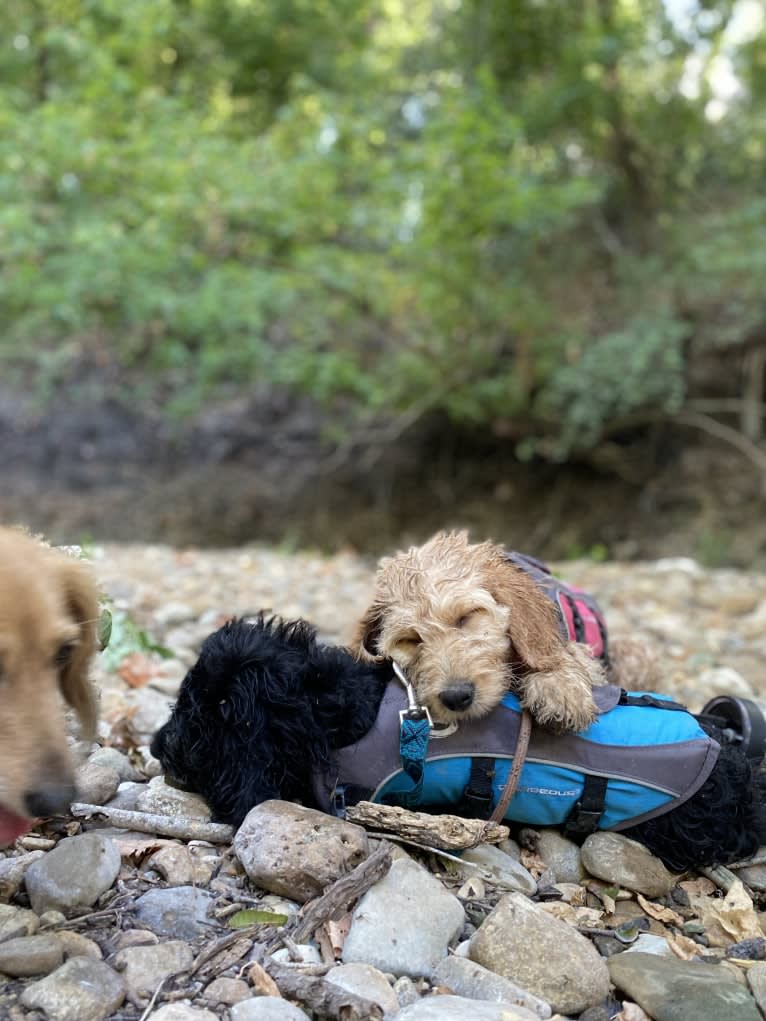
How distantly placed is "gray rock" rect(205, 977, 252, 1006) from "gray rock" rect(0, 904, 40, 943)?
473mm

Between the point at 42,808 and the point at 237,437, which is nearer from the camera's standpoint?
the point at 42,808

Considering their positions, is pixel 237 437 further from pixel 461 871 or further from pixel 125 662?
pixel 461 871

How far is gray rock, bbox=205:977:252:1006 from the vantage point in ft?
6.42

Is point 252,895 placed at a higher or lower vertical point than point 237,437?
lower

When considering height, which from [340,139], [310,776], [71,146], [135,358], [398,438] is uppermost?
[340,139]

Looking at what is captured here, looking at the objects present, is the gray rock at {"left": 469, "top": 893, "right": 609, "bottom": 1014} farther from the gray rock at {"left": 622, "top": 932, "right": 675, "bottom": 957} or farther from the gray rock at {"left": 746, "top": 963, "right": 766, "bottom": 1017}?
the gray rock at {"left": 746, "top": 963, "right": 766, "bottom": 1017}

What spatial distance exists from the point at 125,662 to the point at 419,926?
2367 mm

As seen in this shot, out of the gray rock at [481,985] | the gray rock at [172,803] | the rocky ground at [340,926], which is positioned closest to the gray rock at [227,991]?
the rocky ground at [340,926]

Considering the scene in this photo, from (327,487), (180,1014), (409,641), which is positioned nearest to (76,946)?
(180,1014)

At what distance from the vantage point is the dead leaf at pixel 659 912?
2.53m

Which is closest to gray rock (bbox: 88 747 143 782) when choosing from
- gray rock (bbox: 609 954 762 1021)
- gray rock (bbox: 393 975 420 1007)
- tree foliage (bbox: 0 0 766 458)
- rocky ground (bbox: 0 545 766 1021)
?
rocky ground (bbox: 0 545 766 1021)

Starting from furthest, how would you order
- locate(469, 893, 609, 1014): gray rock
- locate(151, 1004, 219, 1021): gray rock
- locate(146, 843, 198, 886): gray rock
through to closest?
1. locate(146, 843, 198, 886): gray rock
2. locate(469, 893, 609, 1014): gray rock
3. locate(151, 1004, 219, 1021): gray rock

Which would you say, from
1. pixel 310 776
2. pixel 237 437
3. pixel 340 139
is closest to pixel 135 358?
pixel 237 437

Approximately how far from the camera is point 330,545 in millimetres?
11977
